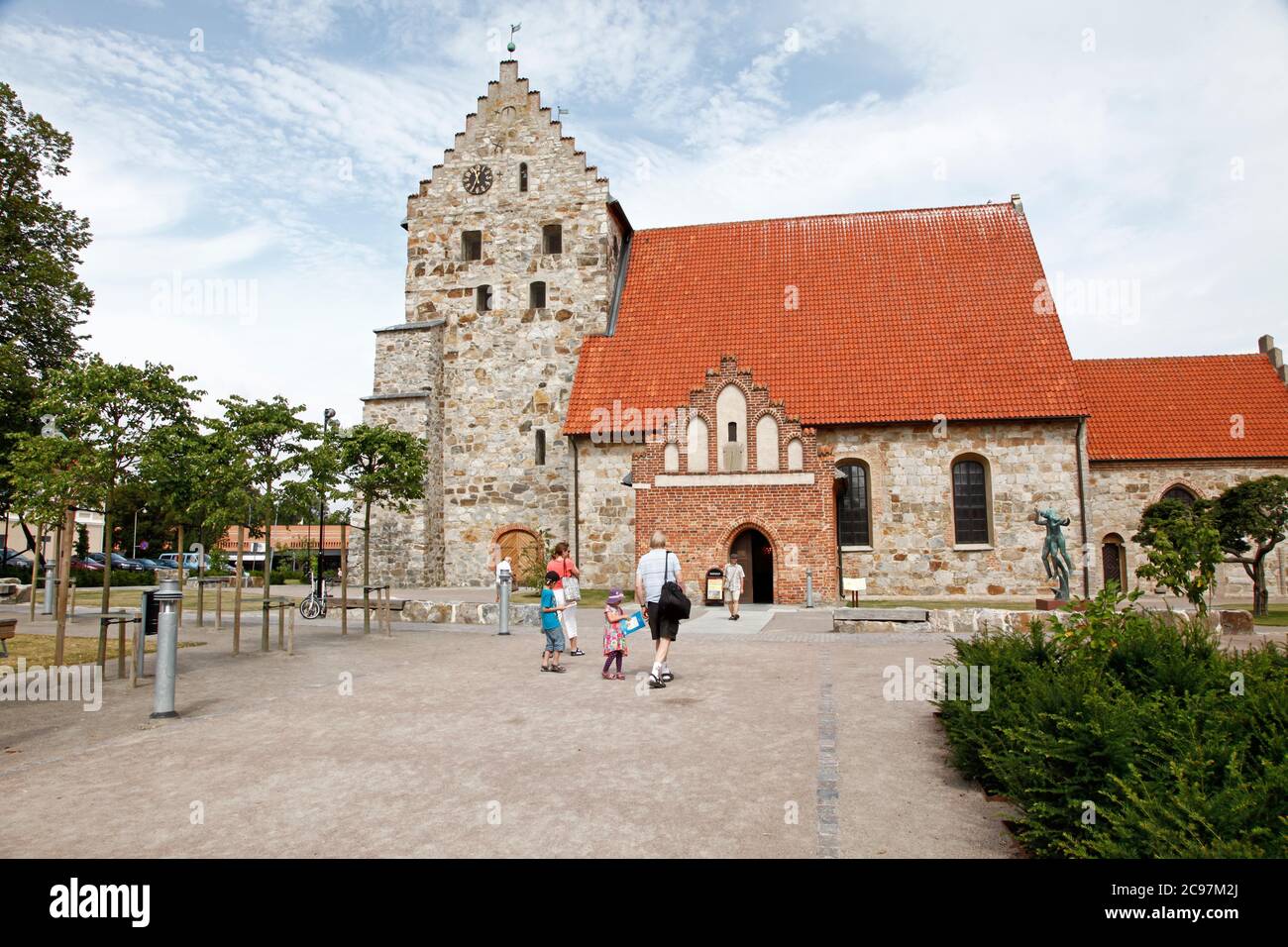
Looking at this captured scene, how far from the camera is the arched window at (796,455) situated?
22266mm

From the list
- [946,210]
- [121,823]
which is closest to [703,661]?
[121,823]

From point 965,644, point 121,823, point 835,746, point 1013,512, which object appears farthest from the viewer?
point 1013,512

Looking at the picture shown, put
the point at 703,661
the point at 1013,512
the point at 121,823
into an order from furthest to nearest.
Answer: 1. the point at 1013,512
2. the point at 703,661
3. the point at 121,823

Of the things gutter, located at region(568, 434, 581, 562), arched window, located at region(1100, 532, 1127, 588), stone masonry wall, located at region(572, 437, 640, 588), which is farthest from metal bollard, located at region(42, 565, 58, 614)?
arched window, located at region(1100, 532, 1127, 588)

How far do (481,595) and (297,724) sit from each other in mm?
17103

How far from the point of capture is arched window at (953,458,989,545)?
23906mm

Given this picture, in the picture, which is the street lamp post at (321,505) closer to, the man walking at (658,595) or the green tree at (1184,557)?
the man walking at (658,595)

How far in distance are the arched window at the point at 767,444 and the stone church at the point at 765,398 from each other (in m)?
0.06

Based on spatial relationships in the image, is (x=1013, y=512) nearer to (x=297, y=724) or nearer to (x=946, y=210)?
(x=946, y=210)

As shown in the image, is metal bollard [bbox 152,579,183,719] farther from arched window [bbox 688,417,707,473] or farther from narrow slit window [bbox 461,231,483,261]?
narrow slit window [bbox 461,231,483,261]

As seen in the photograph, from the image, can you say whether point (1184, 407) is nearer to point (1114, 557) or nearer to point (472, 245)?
point (1114, 557)

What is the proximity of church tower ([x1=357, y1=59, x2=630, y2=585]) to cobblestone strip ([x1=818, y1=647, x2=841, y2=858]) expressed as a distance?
1850cm

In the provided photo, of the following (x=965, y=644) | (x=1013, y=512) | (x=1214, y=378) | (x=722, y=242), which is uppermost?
(x=722, y=242)

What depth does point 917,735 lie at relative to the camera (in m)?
7.43
